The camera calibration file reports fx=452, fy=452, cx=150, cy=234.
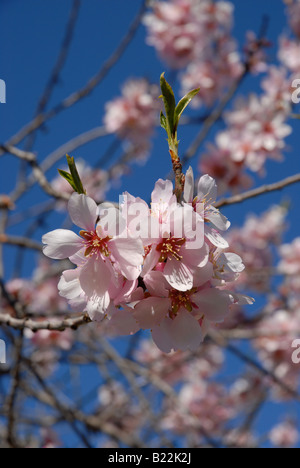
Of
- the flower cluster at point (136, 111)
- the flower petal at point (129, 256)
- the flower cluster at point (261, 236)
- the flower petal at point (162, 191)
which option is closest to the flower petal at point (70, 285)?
the flower petal at point (129, 256)

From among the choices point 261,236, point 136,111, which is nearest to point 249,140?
point 136,111

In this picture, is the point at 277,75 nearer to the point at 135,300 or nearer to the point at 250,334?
the point at 250,334

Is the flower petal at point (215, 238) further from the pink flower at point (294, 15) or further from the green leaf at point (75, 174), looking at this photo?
the pink flower at point (294, 15)

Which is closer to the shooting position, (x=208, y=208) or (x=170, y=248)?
(x=170, y=248)

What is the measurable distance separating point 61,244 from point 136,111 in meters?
3.59

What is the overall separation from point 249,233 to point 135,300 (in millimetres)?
4820

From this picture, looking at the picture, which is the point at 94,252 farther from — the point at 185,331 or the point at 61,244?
the point at 185,331

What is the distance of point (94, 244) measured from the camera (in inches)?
39.6

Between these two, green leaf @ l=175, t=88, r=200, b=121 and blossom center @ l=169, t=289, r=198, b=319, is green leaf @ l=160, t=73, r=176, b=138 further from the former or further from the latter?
blossom center @ l=169, t=289, r=198, b=319

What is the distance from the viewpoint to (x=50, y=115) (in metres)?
2.81

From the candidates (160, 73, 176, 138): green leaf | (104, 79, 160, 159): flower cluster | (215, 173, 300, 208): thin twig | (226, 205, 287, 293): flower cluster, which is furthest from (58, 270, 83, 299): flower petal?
(226, 205, 287, 293): flower cluster

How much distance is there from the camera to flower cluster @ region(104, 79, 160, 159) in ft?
14.1

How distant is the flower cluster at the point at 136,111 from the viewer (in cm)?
429
